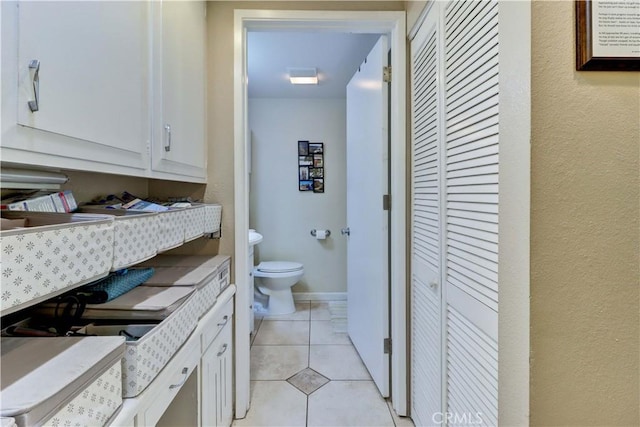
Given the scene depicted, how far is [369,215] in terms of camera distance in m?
2.04

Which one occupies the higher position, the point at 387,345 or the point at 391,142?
the point at 391,142

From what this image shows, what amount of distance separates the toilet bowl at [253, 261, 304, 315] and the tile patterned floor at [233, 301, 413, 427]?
0.31 meters

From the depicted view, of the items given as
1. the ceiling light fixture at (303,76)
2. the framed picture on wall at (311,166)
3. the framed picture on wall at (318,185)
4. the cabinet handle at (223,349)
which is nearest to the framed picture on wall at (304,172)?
the framed picture on wall at (311,166)

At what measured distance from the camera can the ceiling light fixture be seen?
278cm

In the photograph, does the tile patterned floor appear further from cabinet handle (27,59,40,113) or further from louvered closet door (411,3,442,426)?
cabinet handle (27,59,40,113)

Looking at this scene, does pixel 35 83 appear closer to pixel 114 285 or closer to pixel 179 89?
pixel 114 285

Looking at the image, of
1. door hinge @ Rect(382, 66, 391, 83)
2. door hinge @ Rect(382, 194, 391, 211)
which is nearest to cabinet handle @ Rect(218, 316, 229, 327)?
door hinge @ Rect(382, 194, 391, 211)

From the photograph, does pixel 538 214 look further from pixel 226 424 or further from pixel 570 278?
pixel 226 424

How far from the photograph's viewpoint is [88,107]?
31.1 inches

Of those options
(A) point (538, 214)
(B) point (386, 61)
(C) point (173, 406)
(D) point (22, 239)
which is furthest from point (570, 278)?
(B) point (386, 61)

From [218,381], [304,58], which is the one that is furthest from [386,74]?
[218,381]

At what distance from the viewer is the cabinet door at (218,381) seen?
1247 mm

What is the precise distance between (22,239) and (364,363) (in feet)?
6.91

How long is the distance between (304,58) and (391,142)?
1281 mm
